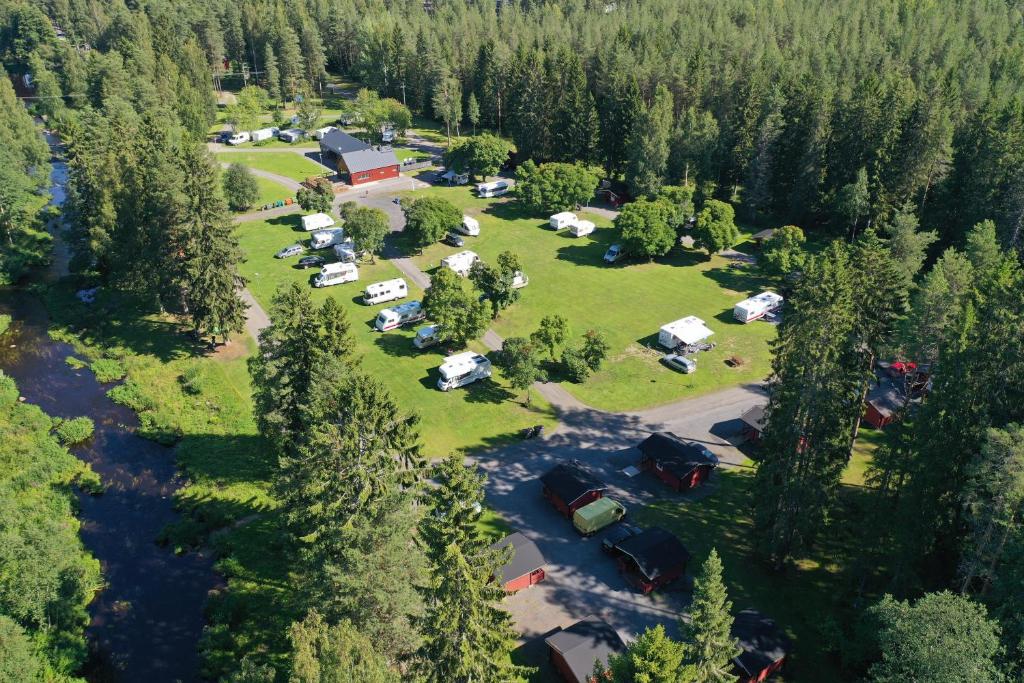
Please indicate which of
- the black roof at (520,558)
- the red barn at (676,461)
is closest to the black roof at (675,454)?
the red barn at (676,461)

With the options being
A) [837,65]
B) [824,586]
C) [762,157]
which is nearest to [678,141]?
[762,157]

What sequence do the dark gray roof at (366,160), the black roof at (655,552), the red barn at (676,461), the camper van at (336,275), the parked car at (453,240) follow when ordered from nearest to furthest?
the black roof at (655,552)
the red barn at (676,461)
the camper van at (336,275)
the parked car at (453,240)
the dark gray roof at (366,160)

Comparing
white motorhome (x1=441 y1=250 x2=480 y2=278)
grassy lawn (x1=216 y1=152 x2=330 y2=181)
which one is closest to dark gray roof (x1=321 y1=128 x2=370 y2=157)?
grassy lawn (x1=216 y1=152 x2=330 y2=181)

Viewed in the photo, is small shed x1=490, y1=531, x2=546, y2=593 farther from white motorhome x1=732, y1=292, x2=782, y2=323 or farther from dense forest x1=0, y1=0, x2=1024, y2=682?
white motorhome x1=732, y1=292, x2=782, y2=323

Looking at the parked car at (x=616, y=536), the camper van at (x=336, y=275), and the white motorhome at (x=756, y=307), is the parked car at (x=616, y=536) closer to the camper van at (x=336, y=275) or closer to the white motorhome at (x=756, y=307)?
the white motorhome at (x=756, y=307)

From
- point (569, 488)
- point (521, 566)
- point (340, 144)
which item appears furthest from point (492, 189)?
point (521, 566)

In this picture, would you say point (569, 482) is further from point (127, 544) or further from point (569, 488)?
point (127, 544)

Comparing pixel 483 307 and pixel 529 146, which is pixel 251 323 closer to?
pixel 483 307

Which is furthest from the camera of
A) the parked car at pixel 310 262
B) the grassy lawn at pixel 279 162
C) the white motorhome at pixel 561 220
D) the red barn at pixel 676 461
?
the grassy lawn at pixel 279 162
